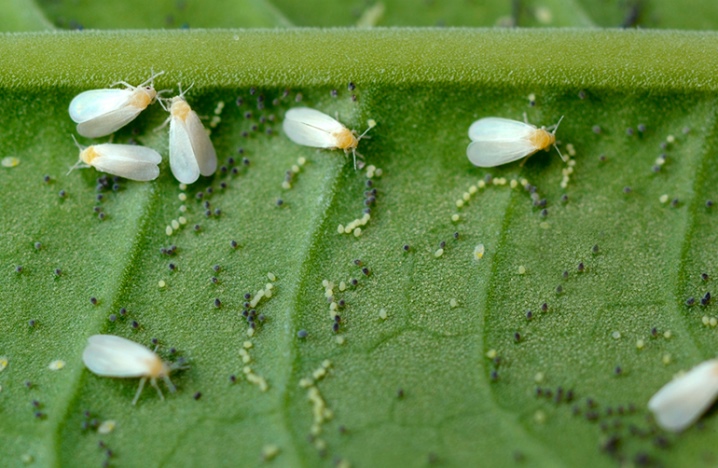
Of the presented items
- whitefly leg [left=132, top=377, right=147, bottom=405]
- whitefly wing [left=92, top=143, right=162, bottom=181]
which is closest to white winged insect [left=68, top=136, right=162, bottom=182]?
whitefly wing [left=92, top=143, right=162, bottom=181]

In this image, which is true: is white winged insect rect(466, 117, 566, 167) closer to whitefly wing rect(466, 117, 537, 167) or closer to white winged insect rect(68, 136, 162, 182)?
whitefly wing rect(466, 117, 537, 167)

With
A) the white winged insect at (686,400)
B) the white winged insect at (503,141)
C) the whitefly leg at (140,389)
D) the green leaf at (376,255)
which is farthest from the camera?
the white winged insect at (503,141)

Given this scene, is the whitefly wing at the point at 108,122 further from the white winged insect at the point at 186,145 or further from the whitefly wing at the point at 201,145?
the whitefly wing at the point at 201,145

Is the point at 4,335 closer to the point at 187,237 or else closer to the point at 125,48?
the point at 187,237

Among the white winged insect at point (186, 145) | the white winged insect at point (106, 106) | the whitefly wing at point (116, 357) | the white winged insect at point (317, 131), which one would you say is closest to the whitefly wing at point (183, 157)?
the white winged insect at point (186, 145)

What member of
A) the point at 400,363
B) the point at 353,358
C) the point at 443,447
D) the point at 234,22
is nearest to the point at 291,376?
the point at 353,358

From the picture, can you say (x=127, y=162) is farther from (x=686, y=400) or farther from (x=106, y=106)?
(x=686, y=400)

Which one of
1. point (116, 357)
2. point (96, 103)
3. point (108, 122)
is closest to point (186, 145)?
point (108, 122)

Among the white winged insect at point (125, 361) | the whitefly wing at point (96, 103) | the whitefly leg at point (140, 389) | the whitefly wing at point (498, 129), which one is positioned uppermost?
the whitefly wing at point (498, 129)
